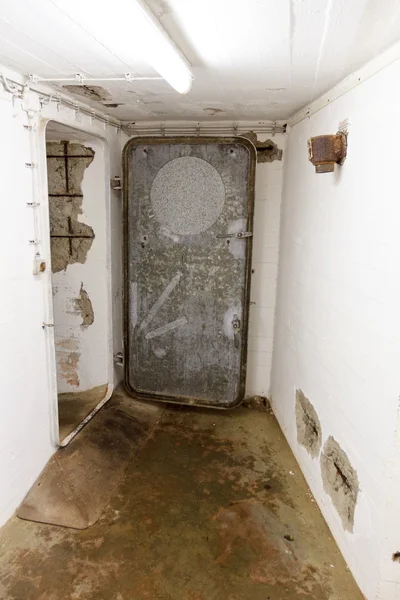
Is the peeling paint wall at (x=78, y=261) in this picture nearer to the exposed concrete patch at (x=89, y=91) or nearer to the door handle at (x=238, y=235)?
the exposed concrete patch at (x=89, y=91)

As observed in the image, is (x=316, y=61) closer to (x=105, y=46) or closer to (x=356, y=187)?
(x=356, y=187)

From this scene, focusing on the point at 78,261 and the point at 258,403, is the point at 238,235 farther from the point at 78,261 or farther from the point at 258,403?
the point at 258,403

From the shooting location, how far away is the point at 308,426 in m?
2.61

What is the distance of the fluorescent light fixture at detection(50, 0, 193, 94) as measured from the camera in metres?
1.25

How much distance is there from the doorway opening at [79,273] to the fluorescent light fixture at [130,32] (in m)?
1.50

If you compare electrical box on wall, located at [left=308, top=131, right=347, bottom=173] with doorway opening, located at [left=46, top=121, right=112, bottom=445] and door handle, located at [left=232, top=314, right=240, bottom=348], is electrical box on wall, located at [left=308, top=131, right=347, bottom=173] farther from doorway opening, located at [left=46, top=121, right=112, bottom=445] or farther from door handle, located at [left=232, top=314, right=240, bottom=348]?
doorway opening, located at [left=46, top=121, right=112, bottom=445]

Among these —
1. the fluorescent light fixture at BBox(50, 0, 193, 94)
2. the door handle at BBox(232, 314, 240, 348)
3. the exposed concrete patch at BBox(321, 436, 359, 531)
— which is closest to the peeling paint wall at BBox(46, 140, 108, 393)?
the door handle at BBox(232, 314, 240, 348)

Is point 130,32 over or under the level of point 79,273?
over

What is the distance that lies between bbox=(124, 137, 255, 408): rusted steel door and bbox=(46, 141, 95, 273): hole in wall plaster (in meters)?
0.35

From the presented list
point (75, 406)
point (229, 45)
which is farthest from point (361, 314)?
point (75, 406)

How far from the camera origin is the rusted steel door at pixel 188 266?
10.4ft

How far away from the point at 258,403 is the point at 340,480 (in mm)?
1632

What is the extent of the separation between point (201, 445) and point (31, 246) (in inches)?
73.7

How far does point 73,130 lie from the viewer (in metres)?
2.77
